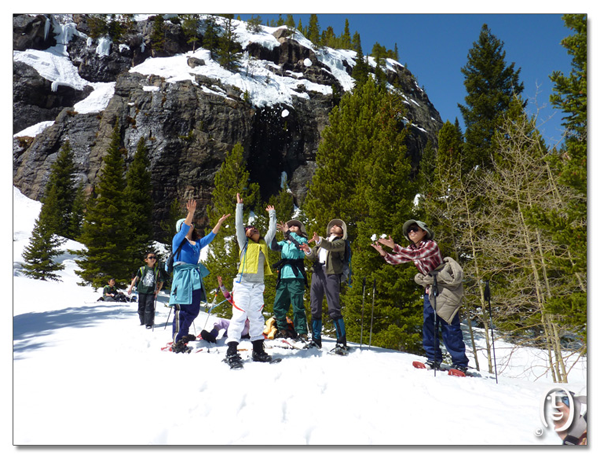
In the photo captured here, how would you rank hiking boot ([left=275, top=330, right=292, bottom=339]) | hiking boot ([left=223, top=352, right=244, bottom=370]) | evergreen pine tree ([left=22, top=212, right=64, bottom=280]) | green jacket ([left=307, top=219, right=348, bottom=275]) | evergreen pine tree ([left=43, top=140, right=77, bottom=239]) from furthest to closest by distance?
evergreen pine tree ([left=43, top=140, right=77, bottom=239]), evergreen pine tree ([left=22, top=212, right=64, bottom=280]), hiking boot ([left=275, top=330, right=292, bottom=339]), green jacket ([left=307, top=219, right=348, bottom=275]), hiking boot ([left=223, top=352, right=244, bottom=370])

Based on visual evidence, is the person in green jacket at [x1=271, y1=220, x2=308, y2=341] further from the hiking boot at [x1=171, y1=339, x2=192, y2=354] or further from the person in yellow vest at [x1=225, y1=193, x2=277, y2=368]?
the hiking boot at [x1=171, y1=339, x2=192, y2=354]

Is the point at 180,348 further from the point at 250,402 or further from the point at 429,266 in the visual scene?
the point at 429,266

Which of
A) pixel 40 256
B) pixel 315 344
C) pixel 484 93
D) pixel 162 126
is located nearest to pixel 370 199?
pixel 315 344

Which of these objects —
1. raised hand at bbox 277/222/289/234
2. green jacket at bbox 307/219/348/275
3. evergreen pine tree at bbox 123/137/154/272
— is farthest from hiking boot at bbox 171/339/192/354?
evergreen pine tree at bbox 123/137/154/272

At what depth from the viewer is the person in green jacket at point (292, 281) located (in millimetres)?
5594

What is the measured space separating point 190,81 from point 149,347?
39.4 meters

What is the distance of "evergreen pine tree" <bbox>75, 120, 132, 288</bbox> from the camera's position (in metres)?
19.3

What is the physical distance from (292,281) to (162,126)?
36.5 meters

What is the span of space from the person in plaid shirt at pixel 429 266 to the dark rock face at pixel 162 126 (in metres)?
33.5

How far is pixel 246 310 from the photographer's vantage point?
4.33 meters

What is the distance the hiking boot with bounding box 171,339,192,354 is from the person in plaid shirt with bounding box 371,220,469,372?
116 inches

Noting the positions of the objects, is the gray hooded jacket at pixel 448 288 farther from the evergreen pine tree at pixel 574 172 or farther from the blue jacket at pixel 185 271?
the blue jacket at pixel 185 271

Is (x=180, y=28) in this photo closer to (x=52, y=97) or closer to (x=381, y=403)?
(x=52, y=97)

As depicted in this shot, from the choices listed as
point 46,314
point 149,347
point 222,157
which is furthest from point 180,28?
point 149,347
